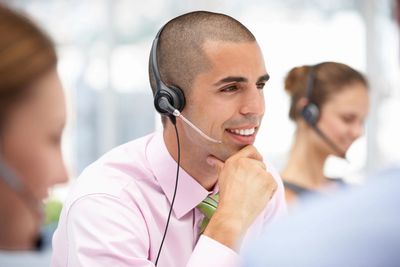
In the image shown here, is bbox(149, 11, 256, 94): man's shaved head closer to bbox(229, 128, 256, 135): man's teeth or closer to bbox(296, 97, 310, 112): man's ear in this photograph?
bbox(229, 128, 256, 135): man's teeth

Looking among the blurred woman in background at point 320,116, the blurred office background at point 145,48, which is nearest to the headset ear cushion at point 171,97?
the blurred woman in background at point 320,116

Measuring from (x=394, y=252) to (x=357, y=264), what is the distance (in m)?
0.03

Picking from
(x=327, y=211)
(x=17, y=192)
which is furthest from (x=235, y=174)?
(x=327, y=211)

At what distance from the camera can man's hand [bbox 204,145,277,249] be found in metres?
1.22

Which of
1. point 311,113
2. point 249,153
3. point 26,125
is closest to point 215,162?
point 249,153

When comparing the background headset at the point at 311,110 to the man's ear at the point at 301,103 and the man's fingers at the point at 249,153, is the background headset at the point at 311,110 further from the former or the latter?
the man's fingers at the point at 249,153

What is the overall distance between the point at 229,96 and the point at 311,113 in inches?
33.5

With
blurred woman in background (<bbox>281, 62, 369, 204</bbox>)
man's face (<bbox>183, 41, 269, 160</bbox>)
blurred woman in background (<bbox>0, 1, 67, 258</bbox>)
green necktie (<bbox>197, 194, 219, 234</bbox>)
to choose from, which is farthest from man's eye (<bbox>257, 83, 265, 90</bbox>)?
blurred woman in background (<bbox>281, 62, 369, 204</bbox>)

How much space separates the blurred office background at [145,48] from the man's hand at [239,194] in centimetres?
302

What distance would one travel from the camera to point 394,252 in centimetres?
53

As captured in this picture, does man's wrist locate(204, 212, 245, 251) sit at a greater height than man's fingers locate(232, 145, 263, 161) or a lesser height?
lesser

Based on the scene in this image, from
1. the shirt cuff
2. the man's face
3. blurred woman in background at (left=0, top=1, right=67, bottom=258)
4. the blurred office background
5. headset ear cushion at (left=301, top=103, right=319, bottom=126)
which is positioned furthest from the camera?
the blurred office background

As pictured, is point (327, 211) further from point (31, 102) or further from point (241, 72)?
point (241, 72)

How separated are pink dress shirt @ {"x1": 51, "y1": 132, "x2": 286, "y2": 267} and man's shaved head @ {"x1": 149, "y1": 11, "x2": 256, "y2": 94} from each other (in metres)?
0.17
